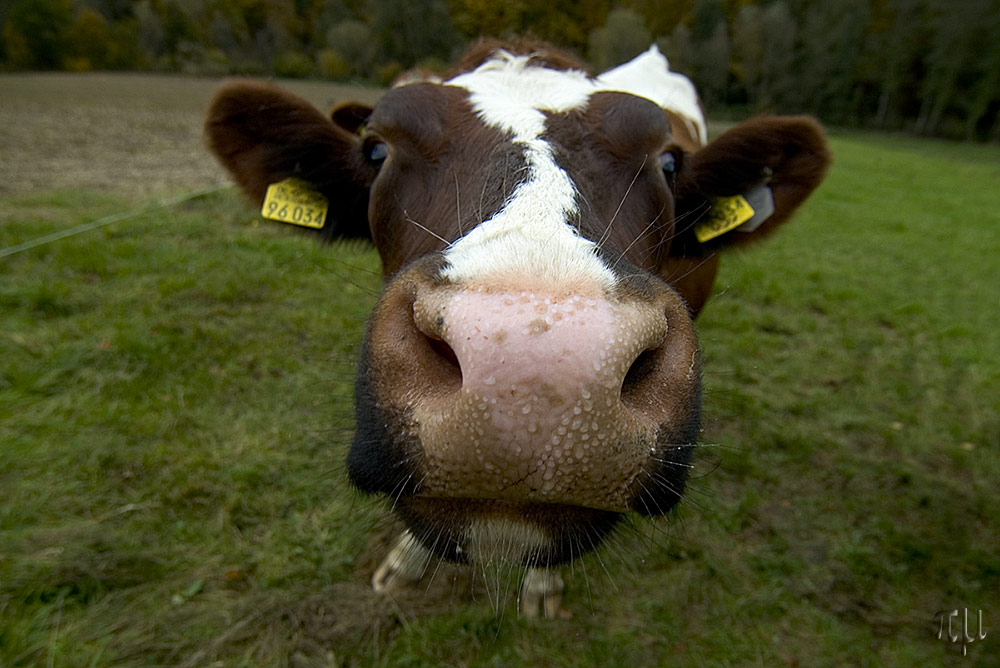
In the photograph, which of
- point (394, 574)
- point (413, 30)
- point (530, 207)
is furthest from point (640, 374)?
point (413, 30)

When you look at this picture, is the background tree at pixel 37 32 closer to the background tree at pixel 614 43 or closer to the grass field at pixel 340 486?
the grass field at pixel 340 486

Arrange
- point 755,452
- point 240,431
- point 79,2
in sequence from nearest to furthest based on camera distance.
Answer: point 240,431
point 755,452
point 79,2

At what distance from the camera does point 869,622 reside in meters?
2.69

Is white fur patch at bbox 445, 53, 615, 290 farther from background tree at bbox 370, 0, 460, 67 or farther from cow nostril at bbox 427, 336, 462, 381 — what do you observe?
background tree at bbox 370, 0, 460, 67

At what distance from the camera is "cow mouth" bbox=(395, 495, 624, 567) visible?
1.23 meters

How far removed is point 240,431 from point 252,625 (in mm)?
1446

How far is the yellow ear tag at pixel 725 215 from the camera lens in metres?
2.66

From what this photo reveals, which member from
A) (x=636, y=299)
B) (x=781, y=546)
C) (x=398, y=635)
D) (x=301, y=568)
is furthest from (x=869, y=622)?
(x=301, y=568)

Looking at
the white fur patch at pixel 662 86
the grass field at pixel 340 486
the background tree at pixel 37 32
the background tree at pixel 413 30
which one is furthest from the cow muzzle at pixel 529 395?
the background tree at pixel 37 32

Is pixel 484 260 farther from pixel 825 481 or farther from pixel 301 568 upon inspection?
pixel 825 481

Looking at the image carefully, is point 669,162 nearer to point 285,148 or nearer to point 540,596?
point 285,148

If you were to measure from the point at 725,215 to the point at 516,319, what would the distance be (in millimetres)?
2101

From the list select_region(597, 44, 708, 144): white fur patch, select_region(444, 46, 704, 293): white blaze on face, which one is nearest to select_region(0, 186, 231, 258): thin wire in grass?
select_region(444, 46, 704, 293): white blaze on face

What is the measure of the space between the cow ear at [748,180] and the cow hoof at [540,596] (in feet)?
5.74
